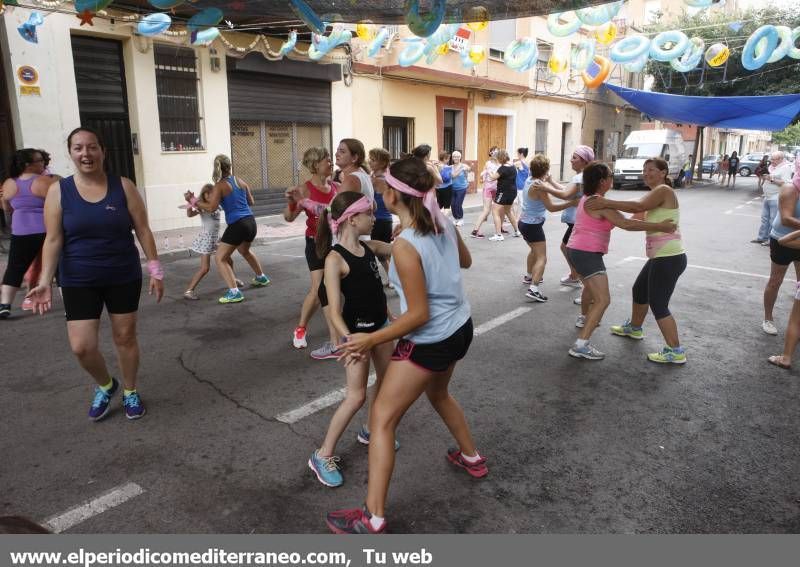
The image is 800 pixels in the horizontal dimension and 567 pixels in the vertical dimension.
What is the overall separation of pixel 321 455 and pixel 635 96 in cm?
1838

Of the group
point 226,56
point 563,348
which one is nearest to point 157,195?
point 226,56

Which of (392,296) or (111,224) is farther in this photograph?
(392,296)

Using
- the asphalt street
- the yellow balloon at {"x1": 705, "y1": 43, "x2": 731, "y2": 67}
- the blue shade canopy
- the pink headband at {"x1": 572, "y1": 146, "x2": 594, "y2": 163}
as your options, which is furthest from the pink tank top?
the blue shade canopy

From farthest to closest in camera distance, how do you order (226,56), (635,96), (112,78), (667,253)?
(635,96) → (226,56) → (112,78) → (667,253)

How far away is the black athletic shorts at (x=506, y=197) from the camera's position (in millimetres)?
10242

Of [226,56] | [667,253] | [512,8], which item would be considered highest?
[226,56]

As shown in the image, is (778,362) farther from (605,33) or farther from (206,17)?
(605,33)

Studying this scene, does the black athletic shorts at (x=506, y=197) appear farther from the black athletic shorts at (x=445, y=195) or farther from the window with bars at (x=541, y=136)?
the window with bars at (x=541, y=136)

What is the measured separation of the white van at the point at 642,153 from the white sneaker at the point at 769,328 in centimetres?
1980

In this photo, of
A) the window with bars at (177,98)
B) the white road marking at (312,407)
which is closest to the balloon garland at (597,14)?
the white road marking at (312,407)

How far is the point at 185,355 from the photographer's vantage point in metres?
4.93

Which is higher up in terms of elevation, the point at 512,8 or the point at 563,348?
the point at 512,8

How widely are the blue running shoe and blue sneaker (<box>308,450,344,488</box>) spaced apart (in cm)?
140
